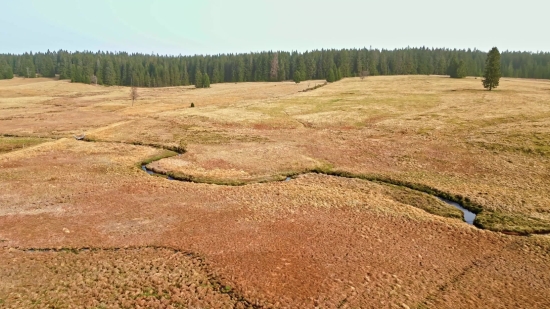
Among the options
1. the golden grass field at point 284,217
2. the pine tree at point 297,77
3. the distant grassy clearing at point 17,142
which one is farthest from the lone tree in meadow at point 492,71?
the distant grassy clearing at point 17,142

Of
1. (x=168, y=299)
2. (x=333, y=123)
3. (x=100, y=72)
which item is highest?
(x=100, y=72)

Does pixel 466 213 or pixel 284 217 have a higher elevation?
pixel 284 217

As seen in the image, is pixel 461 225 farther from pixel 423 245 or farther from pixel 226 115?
pixel 226 115

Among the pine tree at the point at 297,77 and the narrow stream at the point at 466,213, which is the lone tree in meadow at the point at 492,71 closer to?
the narrow stream at the point at 466,213

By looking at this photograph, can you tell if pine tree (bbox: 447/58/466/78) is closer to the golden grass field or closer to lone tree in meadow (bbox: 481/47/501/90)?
lone tree in meadow (bbox: 481/47/501/90)

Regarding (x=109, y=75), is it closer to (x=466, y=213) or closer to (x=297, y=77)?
(x=297, y=77)

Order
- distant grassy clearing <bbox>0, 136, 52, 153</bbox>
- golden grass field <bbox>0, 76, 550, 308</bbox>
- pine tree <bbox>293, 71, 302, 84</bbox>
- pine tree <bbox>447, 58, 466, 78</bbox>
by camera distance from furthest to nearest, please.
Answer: pine tree <bbox>293, 71, 302, 84</bbox> < pine tree <bbox>447, 58, 466, 78</bbox> < distant grassy clearing <bbox>0, 136, 52, 153</bbox> < golden grass field <bbox>0, 76, 550, 308</bbox>

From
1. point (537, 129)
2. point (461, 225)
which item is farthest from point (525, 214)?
point (537, 129)

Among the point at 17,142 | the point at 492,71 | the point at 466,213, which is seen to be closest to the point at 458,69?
the point at 492,71

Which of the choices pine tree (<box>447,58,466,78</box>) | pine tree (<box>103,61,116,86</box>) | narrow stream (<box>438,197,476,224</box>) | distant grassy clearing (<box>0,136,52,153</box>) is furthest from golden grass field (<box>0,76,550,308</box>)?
pine tree (<box>103,61,116,86</box>)
